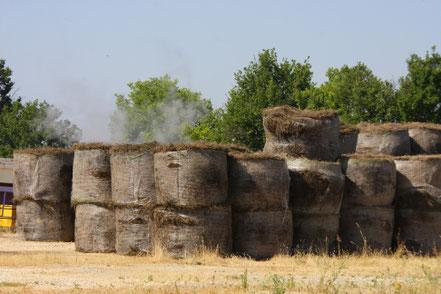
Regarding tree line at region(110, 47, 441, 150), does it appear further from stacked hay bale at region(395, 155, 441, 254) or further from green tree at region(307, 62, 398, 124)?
stacked hay bale at region(395, 155, 441, 254)

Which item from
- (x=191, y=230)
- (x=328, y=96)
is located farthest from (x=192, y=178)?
(x=328, y=96)

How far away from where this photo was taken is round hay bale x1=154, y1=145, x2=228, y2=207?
1553 cm

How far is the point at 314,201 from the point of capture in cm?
1723

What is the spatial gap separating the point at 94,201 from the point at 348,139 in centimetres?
803

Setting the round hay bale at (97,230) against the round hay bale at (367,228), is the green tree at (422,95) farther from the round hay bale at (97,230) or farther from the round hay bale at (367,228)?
the round hay bale at (97,230)

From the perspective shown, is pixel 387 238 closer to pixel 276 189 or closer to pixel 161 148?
pixel 276 189

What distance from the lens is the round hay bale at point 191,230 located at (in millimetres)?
15523

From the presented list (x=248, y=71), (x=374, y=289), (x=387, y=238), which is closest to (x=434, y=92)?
(x=248, y=71)

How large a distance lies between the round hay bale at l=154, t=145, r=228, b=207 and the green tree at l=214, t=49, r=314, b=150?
2741cm

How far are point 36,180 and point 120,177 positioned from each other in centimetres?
517

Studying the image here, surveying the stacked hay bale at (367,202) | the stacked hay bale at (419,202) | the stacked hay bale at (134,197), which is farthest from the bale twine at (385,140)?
the stacked hay bale at (134,197)

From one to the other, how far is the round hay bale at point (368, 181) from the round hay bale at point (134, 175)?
17.8ft

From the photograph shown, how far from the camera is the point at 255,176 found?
1630 cm

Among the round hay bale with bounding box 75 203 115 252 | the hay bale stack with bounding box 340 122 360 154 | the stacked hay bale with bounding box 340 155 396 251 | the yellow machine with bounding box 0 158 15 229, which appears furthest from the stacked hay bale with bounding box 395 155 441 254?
the yellow machine with bounding box 0 158 15 229
